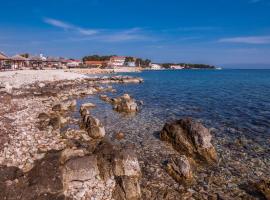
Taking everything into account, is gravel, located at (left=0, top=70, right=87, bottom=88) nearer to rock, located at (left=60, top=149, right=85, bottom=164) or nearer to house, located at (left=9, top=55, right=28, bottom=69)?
house, located at (left=9, top=55, right=28, bottom=69)

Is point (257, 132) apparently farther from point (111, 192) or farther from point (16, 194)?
point (16, 194)

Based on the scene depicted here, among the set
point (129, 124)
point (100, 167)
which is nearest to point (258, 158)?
point (100, 167)

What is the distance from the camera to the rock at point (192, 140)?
13405 mm

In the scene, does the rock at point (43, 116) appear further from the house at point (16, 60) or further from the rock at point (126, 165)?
the house at point (16, 60)

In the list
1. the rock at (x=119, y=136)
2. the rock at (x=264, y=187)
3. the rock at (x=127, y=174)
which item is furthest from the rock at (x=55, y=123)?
the rock at (x=264, y=187)

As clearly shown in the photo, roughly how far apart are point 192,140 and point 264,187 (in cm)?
453

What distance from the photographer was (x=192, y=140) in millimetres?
14078

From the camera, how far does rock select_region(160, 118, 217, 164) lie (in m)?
13.4

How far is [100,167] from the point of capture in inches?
413

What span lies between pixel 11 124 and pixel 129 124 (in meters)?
7.95

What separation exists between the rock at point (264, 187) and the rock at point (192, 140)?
2.61 metres

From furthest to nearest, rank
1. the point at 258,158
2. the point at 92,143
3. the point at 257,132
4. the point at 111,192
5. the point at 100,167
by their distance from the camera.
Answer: the point at 257,132 < the point at 92,143 < the point at 258,158 < the point at 100,167 < the point at 111,192

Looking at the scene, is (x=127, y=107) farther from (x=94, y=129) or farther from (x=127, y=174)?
(x=127, y=174)

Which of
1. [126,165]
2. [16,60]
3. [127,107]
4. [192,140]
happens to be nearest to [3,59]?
[16,60]
